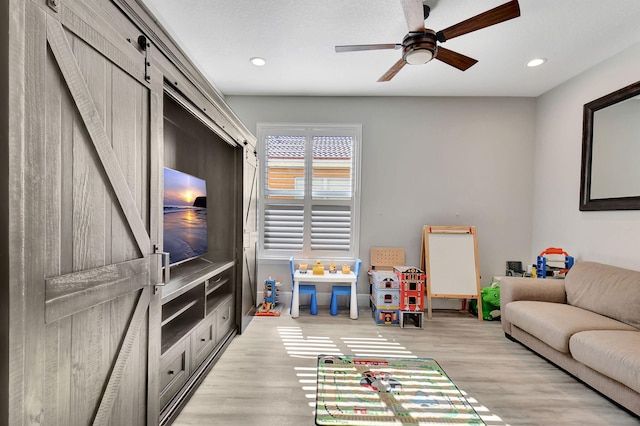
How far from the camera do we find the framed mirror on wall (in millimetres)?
2551

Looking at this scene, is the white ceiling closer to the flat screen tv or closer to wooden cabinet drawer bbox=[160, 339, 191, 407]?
the flat screen tv

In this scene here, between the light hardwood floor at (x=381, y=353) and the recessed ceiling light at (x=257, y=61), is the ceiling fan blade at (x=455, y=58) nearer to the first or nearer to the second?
the recessed ceiling light at (x=257, y=61)

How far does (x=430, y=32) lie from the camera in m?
2.00

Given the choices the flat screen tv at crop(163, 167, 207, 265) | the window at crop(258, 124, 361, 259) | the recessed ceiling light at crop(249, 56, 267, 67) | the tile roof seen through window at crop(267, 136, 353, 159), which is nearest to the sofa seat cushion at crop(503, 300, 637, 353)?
the window at crop(258, 124, 361, 259)

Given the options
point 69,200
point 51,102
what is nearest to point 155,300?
point 69,200

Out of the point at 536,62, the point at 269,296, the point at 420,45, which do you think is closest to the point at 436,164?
the point at 536,62

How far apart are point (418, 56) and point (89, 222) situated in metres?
2.28

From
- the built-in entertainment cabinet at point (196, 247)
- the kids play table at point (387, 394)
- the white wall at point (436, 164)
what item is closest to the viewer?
the kids play table at point (387, 394)

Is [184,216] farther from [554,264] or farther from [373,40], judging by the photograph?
[554,264]

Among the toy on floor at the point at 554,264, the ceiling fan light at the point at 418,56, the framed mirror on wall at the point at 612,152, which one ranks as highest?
the ceiling fan light at the point at 418,56

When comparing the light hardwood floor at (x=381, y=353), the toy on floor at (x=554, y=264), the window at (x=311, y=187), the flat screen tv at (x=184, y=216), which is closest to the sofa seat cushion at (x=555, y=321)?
the light hardwood floor at (x=381, y=353)

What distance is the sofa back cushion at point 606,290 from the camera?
225 centimetres

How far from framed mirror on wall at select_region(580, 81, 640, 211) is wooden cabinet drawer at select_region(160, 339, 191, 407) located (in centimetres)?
392

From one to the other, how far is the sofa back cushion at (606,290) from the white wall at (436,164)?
112 centimetres
